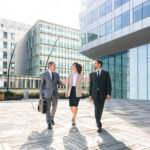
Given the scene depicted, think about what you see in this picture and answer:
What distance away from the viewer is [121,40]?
24.4 m

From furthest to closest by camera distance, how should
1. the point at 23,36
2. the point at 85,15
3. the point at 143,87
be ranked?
the point at 23,36
the point at 85,15
the point at 143,87

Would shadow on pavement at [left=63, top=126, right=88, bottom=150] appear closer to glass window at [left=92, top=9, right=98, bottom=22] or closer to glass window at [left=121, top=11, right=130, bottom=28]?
glass window at [left=121, top=11, right=130, bottom=28]

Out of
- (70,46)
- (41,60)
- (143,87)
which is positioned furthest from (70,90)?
(70,46)

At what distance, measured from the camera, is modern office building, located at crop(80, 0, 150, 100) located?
22344mm

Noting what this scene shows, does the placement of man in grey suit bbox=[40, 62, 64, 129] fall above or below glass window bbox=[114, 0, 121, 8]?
below

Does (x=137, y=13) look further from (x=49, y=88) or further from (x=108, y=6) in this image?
(x=49, y=88)

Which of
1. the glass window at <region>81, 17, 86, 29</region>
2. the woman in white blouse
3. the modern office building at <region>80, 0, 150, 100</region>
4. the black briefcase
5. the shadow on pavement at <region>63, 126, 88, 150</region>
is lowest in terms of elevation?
the shadow on pavement at <region>63, 126, 88, 150</region>

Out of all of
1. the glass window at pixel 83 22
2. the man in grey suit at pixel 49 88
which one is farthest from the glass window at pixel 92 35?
the man in grey suit at pixel 49 88

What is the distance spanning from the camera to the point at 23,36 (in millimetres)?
69125

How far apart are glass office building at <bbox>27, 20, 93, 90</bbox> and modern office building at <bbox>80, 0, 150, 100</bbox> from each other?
28.8 meters

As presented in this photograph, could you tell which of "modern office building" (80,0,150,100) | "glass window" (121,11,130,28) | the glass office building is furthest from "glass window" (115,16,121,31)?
the glass office building

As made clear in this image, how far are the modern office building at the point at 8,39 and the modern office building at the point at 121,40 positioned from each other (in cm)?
→ 3667

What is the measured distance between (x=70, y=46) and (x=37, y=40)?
11.7 m

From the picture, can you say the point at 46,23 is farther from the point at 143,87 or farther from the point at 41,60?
the point at 143,87
